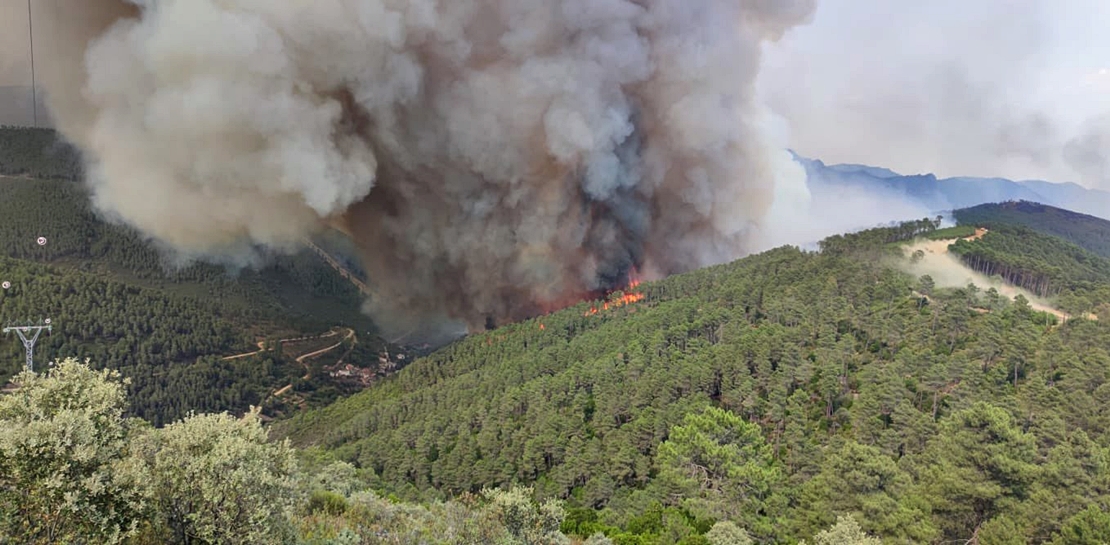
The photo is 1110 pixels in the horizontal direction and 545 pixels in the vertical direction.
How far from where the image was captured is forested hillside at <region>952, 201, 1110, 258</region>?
134375 millimetres

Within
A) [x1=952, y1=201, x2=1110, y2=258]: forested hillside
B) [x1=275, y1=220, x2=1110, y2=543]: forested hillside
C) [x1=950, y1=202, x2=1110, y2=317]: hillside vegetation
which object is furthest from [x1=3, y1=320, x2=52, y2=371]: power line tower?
[x1=952, y1=201, x2=1110, y2=258]: forested hillside

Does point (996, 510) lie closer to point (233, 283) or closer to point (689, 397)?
point (689, 397)

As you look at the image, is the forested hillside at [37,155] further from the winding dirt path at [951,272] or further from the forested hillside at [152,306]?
the winding dirt path at [951,272]

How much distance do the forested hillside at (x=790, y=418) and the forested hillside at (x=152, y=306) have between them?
34.4m

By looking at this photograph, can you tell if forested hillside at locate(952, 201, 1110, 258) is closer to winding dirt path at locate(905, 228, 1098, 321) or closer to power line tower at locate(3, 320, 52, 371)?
winding dirt path at locate(905, 228, 1098, 321)

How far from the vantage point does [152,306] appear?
299 ft

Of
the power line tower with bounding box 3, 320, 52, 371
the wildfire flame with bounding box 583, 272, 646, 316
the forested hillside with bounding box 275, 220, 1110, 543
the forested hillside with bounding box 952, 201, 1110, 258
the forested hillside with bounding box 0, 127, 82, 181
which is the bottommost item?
the forested hillside with bounding box 275, 220, 1110, 543

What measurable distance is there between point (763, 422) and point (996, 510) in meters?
15.2

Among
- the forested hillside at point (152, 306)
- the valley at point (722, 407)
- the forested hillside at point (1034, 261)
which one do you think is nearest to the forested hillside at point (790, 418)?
the valley at point (722, 407)

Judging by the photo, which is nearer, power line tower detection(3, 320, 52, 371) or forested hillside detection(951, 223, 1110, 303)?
power line tower detection(3, 320, 52, 371)

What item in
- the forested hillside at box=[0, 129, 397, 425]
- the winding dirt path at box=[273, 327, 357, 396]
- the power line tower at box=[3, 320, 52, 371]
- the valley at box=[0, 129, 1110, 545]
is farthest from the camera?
the winding dirt path at box=[273, 327, 357, 396]

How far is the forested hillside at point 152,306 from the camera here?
79.6 m

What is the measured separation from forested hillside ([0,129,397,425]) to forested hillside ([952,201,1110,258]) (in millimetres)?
141247

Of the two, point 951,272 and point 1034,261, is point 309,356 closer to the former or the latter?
point 951,272
